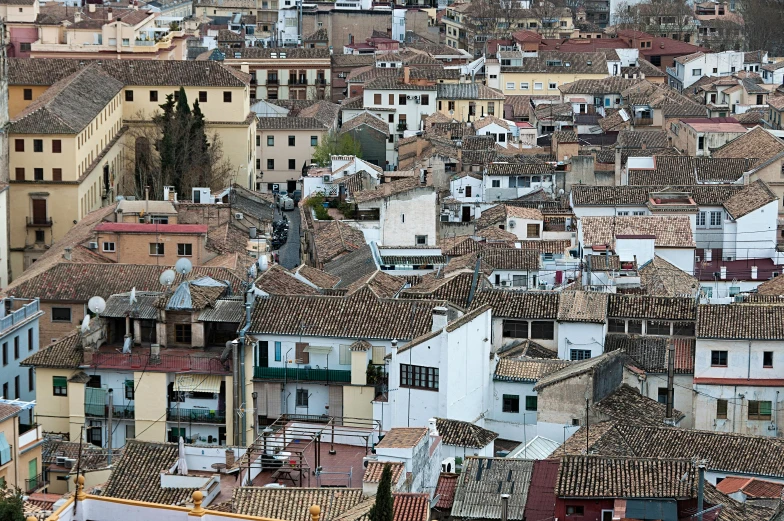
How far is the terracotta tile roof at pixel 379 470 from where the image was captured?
30297 millimetres

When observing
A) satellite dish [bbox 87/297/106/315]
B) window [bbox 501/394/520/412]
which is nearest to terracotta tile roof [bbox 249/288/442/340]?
window [bbox 501/394/520/412]

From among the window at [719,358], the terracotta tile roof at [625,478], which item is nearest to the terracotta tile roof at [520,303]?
the window at [719,358]

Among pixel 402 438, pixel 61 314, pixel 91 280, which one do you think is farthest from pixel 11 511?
pixel 91 280

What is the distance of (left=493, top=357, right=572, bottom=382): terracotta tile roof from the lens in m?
41.1

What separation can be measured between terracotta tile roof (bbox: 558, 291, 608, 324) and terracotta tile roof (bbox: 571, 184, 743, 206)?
49.4ft

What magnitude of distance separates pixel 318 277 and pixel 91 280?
6.24 meters

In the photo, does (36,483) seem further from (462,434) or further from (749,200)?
(749,200)

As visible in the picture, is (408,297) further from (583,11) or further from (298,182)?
(583,11)

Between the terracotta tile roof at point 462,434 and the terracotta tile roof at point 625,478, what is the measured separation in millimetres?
4352

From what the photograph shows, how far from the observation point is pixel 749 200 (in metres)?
58.5

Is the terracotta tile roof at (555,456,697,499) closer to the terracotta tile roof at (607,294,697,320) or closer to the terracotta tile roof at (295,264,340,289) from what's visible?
the terracotta tile roof at (607,294,697,320)

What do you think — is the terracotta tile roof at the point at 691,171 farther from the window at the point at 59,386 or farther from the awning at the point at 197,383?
the window at the point at 59,386

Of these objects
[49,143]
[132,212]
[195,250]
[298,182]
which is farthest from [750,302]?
[298,182]

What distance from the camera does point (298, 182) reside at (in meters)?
83.1
